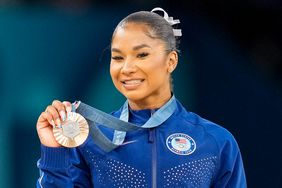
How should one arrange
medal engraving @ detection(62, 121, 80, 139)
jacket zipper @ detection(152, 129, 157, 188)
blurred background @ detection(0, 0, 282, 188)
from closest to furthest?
medal engraving @ detection(62, 121, 80, 139) → jacket zipper @ detection(152, 129, 157, 188) → blurred background @ detection(0, 0, 282, 188)

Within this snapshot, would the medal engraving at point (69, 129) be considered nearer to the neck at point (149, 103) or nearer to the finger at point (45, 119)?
the finger at point (45, 119)

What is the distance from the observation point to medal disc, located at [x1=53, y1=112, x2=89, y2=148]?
6.39 feet

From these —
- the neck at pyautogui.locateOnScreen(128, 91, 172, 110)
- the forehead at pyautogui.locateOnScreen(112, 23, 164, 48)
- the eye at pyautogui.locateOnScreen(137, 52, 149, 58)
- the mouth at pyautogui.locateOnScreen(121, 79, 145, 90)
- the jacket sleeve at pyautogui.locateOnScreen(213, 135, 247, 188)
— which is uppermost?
the forehead at pyautogui.locateOnScreen(112, 23, 164, 48)

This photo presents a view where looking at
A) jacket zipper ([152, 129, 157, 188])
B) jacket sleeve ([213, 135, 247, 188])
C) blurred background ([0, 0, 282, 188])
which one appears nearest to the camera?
jacket zipper ([152, 129, 157, 188])

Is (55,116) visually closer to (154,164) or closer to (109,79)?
(154,164)

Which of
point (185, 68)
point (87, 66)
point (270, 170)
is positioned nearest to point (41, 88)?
point (87, 66)

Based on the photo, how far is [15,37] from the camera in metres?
3.36

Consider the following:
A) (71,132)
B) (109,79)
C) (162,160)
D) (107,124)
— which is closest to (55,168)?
(71,132)

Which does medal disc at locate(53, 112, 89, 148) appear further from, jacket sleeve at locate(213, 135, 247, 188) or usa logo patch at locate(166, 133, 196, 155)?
jacket sleeve at locate(213, 135, 247, 188)

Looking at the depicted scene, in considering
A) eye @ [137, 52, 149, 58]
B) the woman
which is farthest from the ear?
eye @ [137, 52, 149, 58]

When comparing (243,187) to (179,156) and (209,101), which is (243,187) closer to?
(179,156)

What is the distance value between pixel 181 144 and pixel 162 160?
0.27 ft

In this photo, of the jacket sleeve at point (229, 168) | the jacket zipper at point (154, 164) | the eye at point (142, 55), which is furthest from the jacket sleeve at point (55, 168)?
the jacket sleeve at point (229, 168)

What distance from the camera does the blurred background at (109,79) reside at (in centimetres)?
334
